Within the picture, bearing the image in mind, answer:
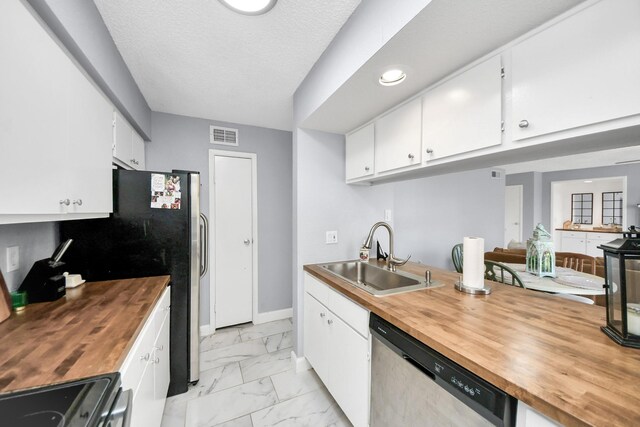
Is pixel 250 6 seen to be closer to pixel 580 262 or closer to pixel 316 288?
pixel 316 288

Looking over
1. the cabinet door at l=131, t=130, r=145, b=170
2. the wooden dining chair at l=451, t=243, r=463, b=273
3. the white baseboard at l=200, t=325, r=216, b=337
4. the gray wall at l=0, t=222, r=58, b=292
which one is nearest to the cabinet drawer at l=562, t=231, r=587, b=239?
the wooden dining chair at l=451, t=243, r=463, b=273

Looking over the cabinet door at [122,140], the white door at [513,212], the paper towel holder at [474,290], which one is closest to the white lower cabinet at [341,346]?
the paper towel holder at [474,290]

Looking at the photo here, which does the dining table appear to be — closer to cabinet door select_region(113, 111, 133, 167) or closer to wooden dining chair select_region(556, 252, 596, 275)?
wooden dining chair select_region(556, 252, 596, 275)

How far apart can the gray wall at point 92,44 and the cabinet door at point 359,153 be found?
170cm

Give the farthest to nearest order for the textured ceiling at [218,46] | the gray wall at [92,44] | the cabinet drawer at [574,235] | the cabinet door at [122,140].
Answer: the cabinet drawer at [574,235] < the cabinet door at [122,140] < the textured ceiling at [218,46] < the gray wall at [92,44]

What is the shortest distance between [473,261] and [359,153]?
3.85ft

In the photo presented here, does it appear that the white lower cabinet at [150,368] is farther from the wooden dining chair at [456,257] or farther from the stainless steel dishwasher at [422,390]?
the wooden dining chair at [456,257]

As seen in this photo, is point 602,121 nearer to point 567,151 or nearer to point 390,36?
point 567,151

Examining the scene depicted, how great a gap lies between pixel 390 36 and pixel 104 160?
67.0 inches

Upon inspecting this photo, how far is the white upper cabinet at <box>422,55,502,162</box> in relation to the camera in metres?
1.10

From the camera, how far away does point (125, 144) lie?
1.88 metres

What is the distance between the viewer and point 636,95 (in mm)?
754

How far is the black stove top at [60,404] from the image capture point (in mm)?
573

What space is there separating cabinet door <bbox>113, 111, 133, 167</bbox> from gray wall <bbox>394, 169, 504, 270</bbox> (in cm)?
259
